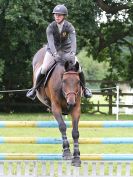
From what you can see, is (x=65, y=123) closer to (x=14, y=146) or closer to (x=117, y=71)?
(x=14, y=146)

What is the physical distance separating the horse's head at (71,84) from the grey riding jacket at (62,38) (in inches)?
16.2

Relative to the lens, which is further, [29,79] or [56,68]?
[29,79]

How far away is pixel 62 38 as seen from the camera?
727 cm

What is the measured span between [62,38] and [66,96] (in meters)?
1.17

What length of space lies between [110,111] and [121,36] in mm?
4359

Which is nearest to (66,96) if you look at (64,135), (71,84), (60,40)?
(71,84)

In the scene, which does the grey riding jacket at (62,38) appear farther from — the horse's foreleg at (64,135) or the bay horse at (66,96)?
the horse's foreleg at (64,135)

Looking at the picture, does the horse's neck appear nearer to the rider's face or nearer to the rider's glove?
the rider's glove

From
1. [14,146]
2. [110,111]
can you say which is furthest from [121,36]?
[14,146]

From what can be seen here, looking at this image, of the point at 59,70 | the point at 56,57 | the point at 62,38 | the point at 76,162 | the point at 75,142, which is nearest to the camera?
the point at 76,162

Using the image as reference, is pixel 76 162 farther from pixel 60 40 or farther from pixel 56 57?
pixel 60 40

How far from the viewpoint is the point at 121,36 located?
2489cm

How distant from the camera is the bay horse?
6402 mm

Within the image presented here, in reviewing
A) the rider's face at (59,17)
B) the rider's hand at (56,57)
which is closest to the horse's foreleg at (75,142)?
the rider's hand at (56,57)
